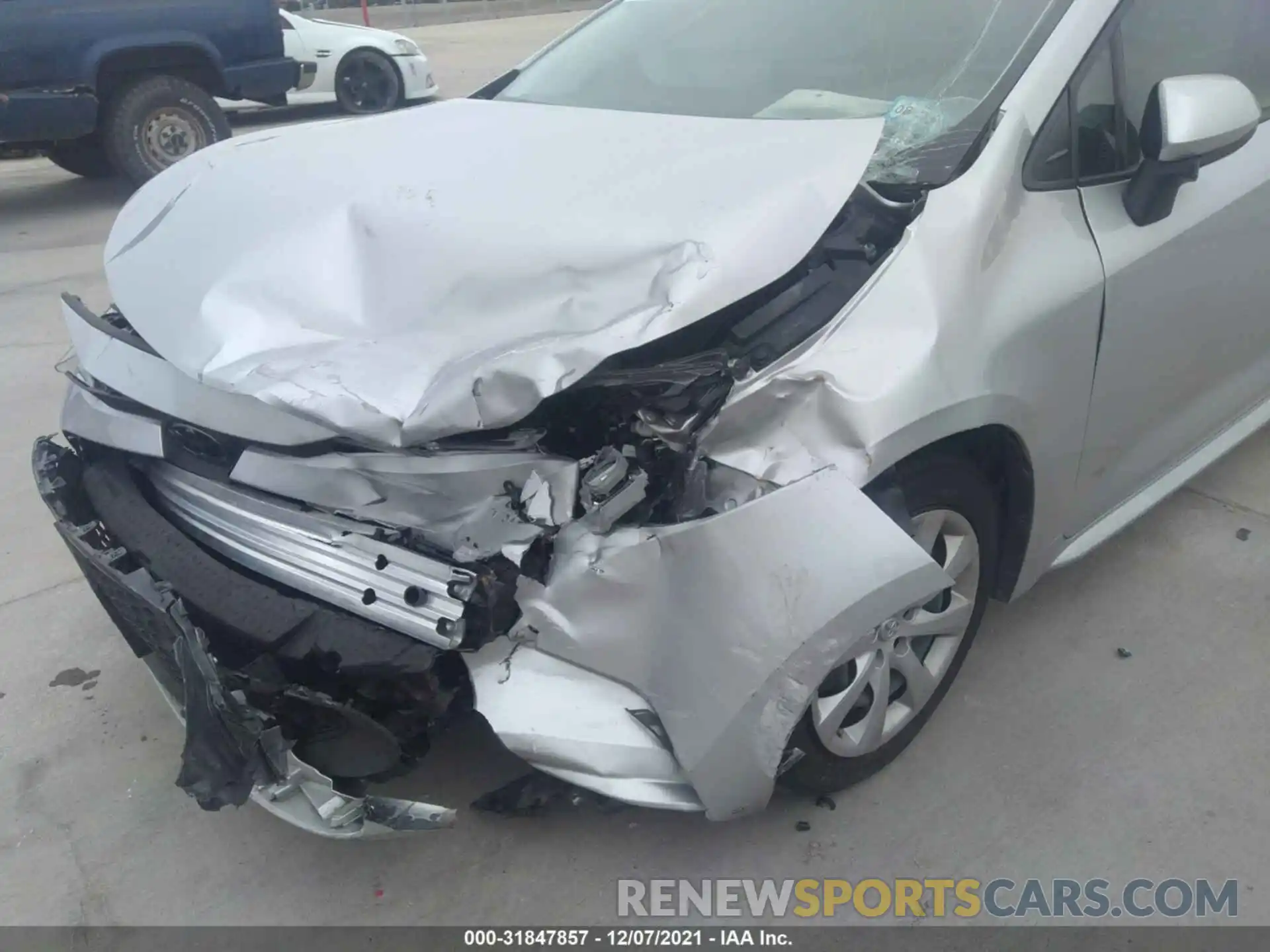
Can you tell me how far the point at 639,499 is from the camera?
1.75 m

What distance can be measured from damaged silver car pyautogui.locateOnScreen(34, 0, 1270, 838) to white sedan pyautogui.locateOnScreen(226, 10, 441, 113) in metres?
8.49

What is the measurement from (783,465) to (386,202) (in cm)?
105

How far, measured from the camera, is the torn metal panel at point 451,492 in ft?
5.76

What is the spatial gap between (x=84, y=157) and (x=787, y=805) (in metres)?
8.37

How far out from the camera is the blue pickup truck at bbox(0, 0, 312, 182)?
663 centimetres

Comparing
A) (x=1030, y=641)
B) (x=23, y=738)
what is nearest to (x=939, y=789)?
(x=1030, y=641)

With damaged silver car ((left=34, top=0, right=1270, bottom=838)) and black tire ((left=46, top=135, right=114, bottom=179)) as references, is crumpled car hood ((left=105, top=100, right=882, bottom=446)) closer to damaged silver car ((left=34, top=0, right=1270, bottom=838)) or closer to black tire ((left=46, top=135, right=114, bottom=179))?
damaged silver car ((left=34, top=0, right=1270, bottom=838))

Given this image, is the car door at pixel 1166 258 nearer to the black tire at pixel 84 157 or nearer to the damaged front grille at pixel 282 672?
the damaged front grille at pixel 282 672

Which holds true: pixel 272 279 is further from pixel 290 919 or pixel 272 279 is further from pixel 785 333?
pixel 290 919

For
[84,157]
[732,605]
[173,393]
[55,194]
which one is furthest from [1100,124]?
[55,194]

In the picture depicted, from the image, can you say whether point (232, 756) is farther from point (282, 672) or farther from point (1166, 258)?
point (1166, 258)

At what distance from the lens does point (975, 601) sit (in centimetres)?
232

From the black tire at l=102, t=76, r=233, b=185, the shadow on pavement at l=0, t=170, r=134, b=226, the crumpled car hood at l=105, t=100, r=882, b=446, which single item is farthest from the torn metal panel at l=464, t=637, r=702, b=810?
the shadow on pavement at l=0, t=170, r=134, b=226

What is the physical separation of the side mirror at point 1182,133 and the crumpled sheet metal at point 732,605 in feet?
3.63
